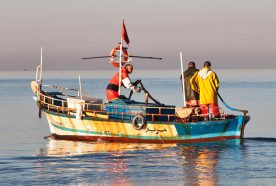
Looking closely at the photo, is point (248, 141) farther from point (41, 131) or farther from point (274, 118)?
point (274, 118)

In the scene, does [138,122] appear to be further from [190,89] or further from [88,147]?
[190,89]

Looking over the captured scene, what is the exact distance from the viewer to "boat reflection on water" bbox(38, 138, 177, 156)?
23281 mm

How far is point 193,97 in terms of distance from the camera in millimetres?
24922

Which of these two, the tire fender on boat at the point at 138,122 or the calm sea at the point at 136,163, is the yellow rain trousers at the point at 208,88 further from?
the tire fender on boat at the point at 138,122

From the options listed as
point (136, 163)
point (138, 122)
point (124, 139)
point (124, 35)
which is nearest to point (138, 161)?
point (136, 163)

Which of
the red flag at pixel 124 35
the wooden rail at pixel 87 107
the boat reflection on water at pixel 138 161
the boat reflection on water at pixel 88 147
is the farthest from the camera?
the red flag at pixel 124 35

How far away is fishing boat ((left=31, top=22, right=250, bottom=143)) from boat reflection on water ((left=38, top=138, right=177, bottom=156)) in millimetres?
305

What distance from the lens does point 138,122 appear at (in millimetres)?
24312

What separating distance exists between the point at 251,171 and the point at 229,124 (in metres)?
4.84

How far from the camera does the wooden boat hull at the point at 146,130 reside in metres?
23.6

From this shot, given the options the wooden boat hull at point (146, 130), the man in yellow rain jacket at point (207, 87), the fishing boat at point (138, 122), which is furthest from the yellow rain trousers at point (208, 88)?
the wooden boat hull at point (146, 130)

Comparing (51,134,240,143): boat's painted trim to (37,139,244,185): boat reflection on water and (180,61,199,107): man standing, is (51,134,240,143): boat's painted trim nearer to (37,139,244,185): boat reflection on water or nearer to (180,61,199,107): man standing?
(37,139,244,185): boat reflection on water

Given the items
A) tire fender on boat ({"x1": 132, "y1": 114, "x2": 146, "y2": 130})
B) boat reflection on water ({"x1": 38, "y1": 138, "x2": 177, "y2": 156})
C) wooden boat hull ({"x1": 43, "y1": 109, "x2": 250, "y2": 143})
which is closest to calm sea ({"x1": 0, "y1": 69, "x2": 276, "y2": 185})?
boat reflection on water ({"x1": 38, "y1": 138, "x2": 177, "y2": 156})

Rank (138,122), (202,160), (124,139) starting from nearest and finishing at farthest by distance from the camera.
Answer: (202,160) → (138,122) → (124,139)
